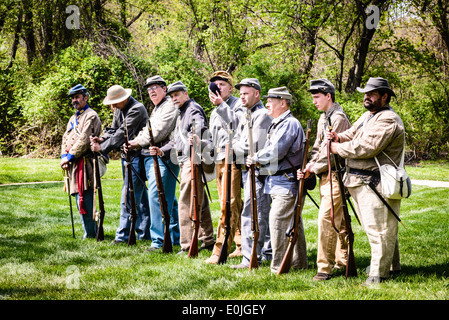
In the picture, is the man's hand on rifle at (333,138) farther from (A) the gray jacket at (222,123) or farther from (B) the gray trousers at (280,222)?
(A) the gray jacket at (222,123)

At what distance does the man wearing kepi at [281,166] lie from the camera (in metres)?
5.77

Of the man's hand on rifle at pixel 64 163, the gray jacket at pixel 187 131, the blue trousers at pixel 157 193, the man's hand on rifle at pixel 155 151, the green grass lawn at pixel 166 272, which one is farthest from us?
Result: the man's hand on rifle at pixel 64 163

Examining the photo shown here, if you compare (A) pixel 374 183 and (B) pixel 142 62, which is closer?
(A) pixel 374 183

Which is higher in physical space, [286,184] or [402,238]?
[286,184]

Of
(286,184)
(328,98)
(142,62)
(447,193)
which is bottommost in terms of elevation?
(447,193)

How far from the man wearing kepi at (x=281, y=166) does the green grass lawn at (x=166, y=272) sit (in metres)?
0.46

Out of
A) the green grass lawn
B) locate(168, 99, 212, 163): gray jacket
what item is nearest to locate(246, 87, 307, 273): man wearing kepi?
the green grass lawn

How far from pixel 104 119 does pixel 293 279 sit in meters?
18.6

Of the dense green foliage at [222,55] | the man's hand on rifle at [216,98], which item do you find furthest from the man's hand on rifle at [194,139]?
the dense green foliage at [222,55]
